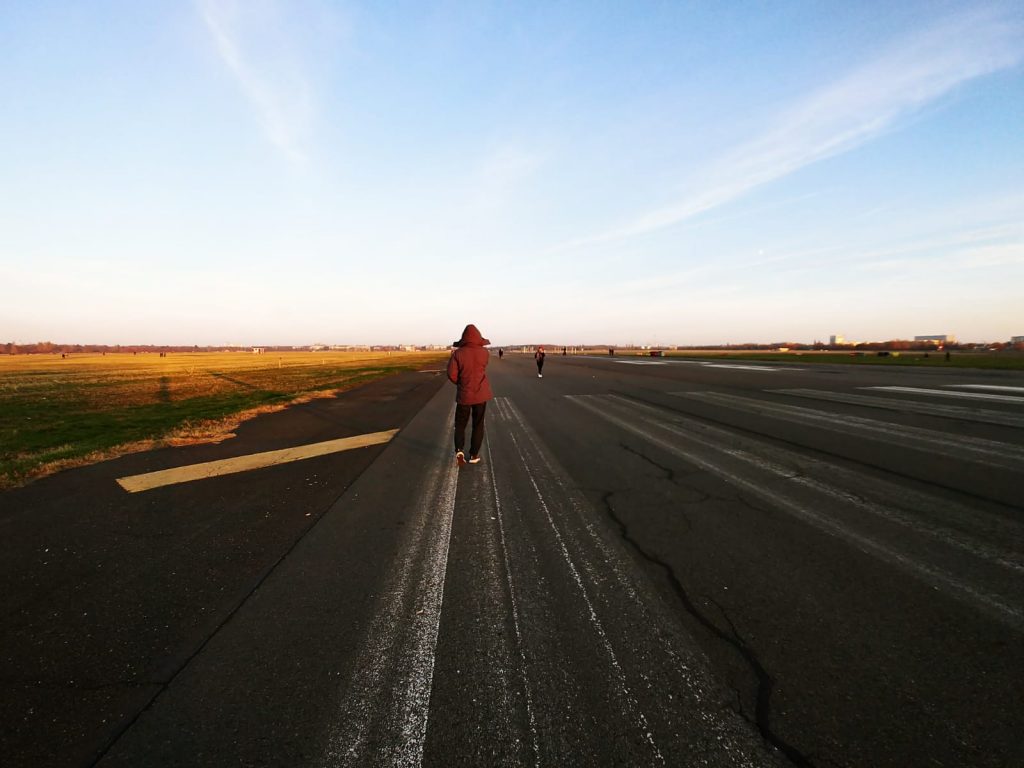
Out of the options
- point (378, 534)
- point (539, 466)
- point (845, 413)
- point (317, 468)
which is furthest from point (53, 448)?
point (845, 413)

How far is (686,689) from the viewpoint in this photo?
2191mm

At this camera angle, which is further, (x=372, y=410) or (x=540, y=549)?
(x=372, y=410)

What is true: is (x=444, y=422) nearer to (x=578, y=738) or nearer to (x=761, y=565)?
(x=761, y=565)

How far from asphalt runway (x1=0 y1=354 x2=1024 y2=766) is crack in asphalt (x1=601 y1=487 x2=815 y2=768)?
1 cm

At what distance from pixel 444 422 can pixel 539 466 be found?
4750 mm

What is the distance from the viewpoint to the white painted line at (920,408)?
9.33 meters

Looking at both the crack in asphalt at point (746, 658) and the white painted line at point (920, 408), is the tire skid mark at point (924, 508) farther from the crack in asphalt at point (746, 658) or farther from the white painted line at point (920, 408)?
the white painted line at point (920, 408)

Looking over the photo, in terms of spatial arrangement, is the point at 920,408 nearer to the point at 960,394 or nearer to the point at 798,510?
the point at 960,394

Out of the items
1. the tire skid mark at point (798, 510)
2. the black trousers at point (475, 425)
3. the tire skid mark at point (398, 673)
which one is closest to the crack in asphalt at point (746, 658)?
the tire skid mark at point (398, 673)

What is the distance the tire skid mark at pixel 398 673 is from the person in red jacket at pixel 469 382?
271 centimetres

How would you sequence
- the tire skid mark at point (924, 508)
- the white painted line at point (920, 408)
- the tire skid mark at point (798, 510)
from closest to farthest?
the tire skid mark at point (798, 510)
the tire skid mark at point (924, 508)
the white painted line at point (920, 408)

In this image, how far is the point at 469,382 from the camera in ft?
21.8

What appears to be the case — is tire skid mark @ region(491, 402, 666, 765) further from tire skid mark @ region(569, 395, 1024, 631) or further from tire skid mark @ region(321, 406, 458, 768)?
tire skid mark @ region(569, 395, 1024, 631)

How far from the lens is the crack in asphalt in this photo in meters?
1.86
